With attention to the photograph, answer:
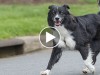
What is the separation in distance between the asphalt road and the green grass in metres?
1.17

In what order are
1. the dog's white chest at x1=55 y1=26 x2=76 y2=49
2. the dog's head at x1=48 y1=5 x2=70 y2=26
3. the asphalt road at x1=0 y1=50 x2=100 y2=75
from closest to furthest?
the dog's head at x1=48 y1=5 x2=70 y2=26, the dog's white chest at x1=55 y1=26 x2=76 y2=49, the asphalt road at x1=0 y1=50 x2=100 y2=75

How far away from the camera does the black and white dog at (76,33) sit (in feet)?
33.1

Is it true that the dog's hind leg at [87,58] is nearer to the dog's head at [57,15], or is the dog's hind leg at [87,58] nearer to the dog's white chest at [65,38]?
the dog's white chest at [65,38]

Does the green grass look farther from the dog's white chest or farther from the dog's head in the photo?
the dog's head

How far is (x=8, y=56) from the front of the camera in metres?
14.2

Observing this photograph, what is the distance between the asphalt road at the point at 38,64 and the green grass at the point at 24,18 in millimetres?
1174

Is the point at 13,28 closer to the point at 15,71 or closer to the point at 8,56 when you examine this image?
the point at 8,56

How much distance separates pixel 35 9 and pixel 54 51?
956 centimetres

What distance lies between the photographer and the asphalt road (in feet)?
38.3

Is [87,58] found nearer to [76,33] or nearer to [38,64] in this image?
[76,33]

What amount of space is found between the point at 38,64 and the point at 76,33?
8.49 feet

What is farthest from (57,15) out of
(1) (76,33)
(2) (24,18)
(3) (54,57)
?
(2) (24,18)

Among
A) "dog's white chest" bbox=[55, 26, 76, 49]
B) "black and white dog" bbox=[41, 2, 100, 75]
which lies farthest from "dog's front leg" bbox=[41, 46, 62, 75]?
"dog's white chest" bbox=[55, 26, 76, 49]

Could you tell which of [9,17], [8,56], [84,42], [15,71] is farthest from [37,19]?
[84,42]
